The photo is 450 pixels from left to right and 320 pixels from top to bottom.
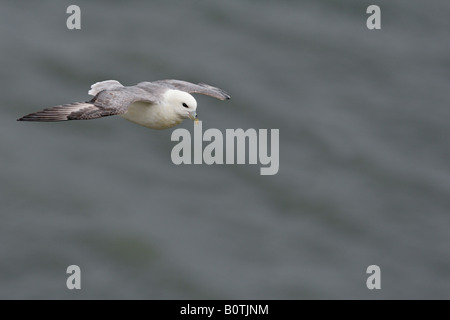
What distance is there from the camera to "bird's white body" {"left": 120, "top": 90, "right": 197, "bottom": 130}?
14.5m

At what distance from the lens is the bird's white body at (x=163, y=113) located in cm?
1446

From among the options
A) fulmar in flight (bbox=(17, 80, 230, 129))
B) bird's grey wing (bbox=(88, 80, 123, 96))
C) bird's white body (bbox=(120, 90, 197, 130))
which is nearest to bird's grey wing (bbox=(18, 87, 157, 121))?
fulmar in flight (bbox=(17, 80, 230, 129))

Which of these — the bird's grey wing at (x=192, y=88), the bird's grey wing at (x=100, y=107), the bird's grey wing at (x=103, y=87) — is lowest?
the bird's grey wing at (x=100, y=107)

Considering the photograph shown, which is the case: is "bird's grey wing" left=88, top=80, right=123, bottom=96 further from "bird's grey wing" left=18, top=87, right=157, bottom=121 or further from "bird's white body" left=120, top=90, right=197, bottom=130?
"bird's white body" left=120, top=90, right=197, bottom=130

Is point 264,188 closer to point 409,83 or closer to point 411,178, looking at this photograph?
point 411,178

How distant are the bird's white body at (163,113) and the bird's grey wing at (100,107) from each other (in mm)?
153

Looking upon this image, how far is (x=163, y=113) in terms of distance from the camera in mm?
14438

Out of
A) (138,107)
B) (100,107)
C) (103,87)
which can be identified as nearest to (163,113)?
(138,107)

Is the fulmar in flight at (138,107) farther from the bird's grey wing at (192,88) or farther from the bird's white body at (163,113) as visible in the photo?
the bird's grey wing at (192,88)

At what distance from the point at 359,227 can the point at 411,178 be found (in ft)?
8.09

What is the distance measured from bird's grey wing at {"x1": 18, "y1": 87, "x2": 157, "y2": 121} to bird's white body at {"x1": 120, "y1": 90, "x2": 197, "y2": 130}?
153mm

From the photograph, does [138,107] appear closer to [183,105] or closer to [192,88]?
[183,105]

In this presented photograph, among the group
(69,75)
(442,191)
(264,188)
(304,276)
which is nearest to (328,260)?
(304,276)

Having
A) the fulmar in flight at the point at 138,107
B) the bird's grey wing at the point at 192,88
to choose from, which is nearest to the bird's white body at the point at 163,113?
the fulmar in flight at the point at 138,107
